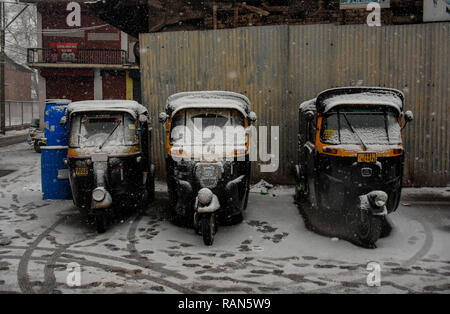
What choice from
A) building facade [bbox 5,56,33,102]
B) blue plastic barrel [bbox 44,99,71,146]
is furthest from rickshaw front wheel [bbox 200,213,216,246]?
building facade [bbox 5,56,33,102]

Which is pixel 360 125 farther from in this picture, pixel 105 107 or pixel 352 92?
pixel 105 107

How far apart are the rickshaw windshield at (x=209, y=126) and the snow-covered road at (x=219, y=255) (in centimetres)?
171

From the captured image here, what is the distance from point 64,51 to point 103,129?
24.1 metres

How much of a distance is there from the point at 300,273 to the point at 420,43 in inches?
308

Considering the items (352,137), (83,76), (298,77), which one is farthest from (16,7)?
(352,137)

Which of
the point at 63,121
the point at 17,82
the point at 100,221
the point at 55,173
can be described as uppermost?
the point at 17,82

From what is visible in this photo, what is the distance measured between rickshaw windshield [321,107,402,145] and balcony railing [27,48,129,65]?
24408mm

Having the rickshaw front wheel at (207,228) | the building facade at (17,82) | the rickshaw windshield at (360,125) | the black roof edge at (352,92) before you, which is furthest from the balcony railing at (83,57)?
the rickshaw front wheel at (207,228)

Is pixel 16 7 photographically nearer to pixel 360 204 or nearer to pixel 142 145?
pixel 142 145

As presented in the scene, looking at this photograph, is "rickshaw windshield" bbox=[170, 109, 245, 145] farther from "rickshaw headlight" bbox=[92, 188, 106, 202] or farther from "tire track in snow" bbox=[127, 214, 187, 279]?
"tire track in snow" bbox=[127, 214, 187, 279]

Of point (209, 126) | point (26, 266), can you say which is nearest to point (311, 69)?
point (209, 126)

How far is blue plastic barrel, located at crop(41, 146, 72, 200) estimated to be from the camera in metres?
8.70

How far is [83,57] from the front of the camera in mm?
29219

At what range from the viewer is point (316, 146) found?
24.6 feet
